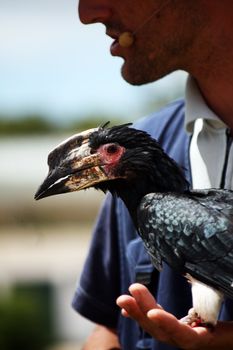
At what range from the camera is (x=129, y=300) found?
9.18ft

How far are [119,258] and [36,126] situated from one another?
102 ft

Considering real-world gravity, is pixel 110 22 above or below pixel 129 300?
above

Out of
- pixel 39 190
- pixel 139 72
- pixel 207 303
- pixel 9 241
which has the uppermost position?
pixel 139 72

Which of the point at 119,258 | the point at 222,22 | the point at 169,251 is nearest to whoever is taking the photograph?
the point at 169,251

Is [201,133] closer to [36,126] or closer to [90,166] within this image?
[90,166]

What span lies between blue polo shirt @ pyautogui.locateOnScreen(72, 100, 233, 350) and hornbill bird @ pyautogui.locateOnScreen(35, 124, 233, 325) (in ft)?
1.46

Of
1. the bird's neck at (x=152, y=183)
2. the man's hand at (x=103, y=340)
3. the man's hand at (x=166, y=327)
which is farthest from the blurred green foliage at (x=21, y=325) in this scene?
the man's hand at (x=166, y=327)

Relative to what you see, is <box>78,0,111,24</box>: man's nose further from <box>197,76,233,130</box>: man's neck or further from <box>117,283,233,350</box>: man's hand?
<box>117,283,233,350</box>: man's hand

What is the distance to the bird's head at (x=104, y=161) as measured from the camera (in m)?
3.02

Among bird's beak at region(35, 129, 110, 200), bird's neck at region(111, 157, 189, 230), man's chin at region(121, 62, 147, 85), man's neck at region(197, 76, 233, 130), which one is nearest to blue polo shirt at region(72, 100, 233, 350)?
man's neck at region(197, 76, 233, 130)

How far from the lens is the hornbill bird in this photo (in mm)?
2938

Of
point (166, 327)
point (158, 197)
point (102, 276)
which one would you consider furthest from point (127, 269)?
point (166, 327)

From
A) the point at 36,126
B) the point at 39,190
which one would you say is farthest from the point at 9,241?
the point at 39,190

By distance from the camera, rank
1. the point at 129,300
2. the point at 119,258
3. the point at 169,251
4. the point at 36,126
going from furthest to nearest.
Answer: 1. the point at 36,126
2. the point at 119,258
3. the point at 169,251
4. the point at 129,300
